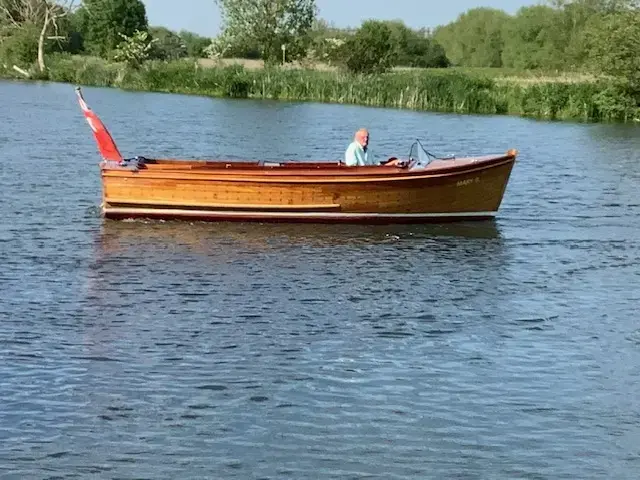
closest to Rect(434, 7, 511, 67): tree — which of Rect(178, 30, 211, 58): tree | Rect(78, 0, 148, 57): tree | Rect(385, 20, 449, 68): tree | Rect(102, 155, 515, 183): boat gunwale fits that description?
Rect(385, 20, 449, 68): tree

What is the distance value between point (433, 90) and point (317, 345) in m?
44.4

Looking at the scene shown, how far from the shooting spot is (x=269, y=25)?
265ft

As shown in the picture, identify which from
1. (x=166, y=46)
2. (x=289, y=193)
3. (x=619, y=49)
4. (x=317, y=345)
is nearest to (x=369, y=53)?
(x=619, y=49)

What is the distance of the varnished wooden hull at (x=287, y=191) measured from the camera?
1988 centimetres

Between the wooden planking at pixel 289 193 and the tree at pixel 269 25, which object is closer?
the wooden planking at pixel 289 193

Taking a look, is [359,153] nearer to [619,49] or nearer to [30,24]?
[619,49]

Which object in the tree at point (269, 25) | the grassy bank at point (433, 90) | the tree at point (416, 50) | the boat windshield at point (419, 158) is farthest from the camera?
the tree at point (416, 50)

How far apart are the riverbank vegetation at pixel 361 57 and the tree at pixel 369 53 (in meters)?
Answer: 0.06

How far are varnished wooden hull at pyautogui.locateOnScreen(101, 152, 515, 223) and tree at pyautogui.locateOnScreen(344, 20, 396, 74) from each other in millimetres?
50755

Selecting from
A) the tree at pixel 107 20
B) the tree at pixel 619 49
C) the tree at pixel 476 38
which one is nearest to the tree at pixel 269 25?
the tree at pixel 107 20

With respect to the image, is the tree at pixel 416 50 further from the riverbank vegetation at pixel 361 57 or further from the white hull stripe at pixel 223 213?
the white hull stripe at pixel 223 213

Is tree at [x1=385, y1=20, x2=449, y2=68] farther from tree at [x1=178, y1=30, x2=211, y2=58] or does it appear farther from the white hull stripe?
the white hull stripe

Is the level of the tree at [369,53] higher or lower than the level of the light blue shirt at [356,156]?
higher

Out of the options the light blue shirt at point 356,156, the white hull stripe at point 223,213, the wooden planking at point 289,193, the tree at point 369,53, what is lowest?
the white hull stripe at point 223,213
